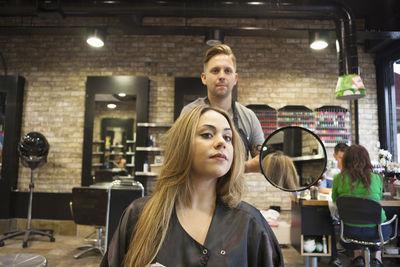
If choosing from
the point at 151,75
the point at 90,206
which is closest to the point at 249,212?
the point at 90,206

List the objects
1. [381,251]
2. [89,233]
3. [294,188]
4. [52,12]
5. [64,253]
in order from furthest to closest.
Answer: [89,233]
[52,12]
[64,253]
[381,251]
[294,188]

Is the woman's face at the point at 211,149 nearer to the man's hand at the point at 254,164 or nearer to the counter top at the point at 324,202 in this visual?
the man's hand at the point at 254,164

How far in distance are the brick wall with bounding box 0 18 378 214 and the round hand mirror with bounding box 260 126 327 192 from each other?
3.82 meters

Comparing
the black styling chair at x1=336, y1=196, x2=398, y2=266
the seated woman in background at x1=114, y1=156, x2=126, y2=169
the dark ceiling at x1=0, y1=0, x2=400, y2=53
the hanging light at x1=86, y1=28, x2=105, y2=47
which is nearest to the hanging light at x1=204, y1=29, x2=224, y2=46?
the dark ceiling at x1=0, y1=0, x2=400, y2=53

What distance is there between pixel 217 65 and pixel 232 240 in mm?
816

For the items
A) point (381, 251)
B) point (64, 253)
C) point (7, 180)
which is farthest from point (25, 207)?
point (381, 251)

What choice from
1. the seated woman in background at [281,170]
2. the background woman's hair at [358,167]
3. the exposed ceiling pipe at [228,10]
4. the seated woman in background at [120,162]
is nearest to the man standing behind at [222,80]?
the seated woman in background at [281,170]

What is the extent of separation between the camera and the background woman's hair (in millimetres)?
3102

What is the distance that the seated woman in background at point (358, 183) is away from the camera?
3037 millimetres

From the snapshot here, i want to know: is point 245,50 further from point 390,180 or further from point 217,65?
point 217,65

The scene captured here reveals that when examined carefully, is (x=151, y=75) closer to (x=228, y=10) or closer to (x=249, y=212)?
(x=228, y=10)

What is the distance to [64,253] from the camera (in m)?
3.97

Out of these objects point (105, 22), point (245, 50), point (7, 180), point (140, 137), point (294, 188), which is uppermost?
point (105, 22)

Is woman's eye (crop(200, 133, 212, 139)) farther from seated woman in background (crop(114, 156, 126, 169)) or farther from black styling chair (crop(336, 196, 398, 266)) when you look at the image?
seated woman in background (crop(114, 156, 126, 169))
